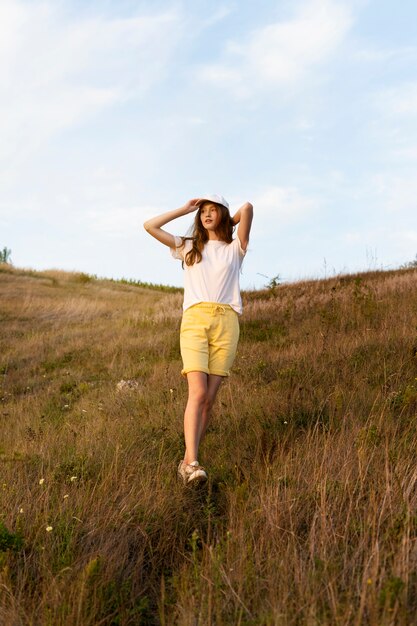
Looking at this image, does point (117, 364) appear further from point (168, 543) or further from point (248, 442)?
point (168, 543)

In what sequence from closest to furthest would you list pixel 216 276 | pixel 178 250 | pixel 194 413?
pixel 194 413 < pixel 216 276 < pixel 178 250

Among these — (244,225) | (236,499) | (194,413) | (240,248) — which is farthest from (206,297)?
(236,499)

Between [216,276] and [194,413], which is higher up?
[216,276]

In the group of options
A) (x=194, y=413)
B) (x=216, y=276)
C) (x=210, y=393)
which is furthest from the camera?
(x=216, y=276)

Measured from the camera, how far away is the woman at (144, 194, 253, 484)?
14.6 feet

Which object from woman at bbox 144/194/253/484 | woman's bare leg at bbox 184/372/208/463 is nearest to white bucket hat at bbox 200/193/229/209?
woman at bbox 144/194/253/484

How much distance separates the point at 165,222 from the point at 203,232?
0.32 metres

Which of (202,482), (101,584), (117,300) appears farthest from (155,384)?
(117,300)

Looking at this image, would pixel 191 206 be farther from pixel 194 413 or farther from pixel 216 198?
pixel 194 413

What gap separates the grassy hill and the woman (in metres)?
0.48

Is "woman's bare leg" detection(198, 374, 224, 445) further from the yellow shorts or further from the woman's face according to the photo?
the woman's face

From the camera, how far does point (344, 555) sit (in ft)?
8.79

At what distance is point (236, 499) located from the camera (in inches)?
142

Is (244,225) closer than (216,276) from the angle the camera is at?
No
